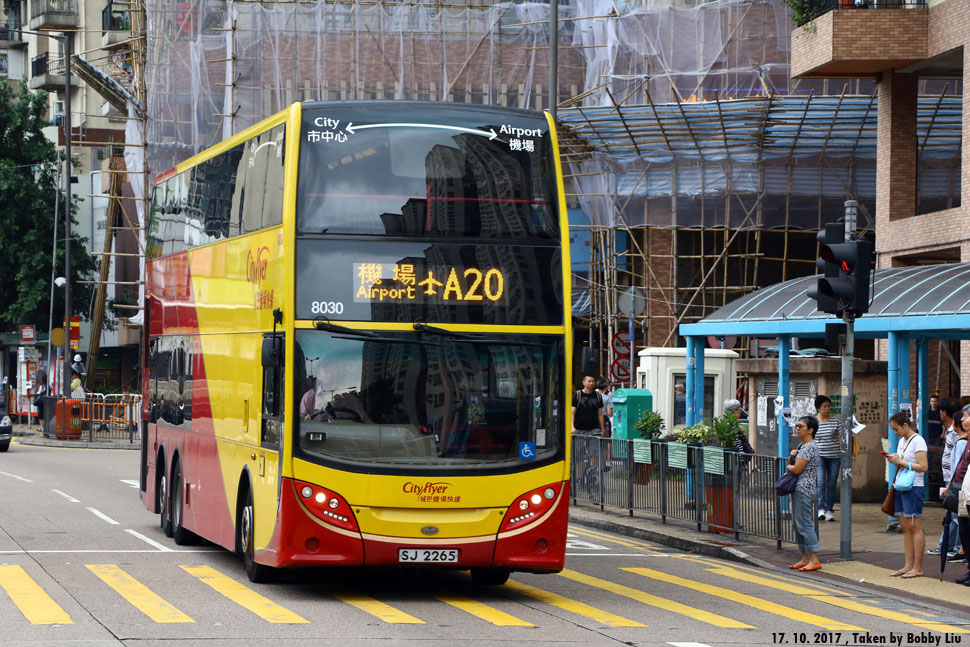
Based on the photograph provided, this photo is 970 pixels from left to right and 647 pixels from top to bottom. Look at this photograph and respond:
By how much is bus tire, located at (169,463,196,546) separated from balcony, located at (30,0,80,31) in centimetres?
5359

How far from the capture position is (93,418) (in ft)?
136

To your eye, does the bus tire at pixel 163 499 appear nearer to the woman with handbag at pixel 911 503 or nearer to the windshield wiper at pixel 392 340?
the windshield wiper at pixel 392 340

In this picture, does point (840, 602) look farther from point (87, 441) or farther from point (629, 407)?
point (87, 441)

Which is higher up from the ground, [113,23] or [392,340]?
[113,23]

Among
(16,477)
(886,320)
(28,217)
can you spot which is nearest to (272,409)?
(886,320)

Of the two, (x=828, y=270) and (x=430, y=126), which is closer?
(x=430, y=126)

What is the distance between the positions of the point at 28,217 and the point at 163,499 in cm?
3833

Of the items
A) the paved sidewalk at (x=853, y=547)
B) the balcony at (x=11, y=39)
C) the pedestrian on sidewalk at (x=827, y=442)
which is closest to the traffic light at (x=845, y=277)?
the paved sidewalk at (x=853, y=547)

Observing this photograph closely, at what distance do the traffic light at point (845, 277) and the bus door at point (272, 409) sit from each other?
6.30m

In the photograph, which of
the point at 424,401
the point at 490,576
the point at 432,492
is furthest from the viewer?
the point at 490,576

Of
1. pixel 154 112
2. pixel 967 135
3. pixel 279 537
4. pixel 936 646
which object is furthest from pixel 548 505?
pixel 154 112

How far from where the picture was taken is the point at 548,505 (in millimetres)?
12625

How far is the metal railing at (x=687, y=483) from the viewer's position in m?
17.3

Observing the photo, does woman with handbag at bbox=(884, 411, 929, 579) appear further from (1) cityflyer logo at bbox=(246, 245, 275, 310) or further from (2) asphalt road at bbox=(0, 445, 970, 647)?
(1) cityflyer logo at bbox=(246, 245, 275, 310)
